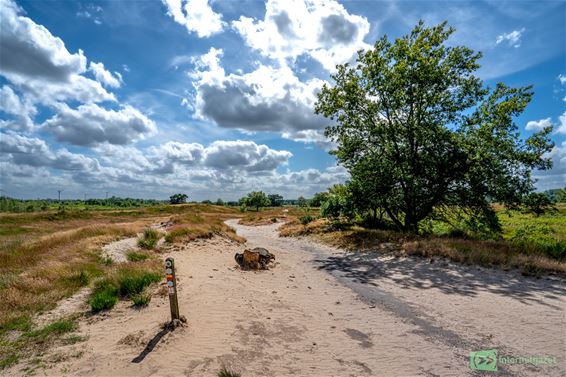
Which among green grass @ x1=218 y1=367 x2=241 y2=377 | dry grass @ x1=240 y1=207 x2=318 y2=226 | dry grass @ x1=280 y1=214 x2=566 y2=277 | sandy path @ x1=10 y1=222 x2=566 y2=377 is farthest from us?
dry grass @ x1=240 y1=207 x2=318 y2=226

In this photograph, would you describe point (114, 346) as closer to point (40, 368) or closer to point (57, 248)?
point (40, 368)

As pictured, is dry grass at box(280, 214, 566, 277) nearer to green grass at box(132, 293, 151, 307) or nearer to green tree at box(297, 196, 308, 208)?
green grass at box(132, 293, 151, 307)

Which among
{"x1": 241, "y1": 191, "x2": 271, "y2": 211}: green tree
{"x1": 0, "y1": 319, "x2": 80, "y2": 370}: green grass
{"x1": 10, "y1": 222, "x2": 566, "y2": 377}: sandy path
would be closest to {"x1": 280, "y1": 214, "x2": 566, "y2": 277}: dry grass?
{"x1": 10, "y1": 222, "x2": 566, "y2": 377}: sandy path

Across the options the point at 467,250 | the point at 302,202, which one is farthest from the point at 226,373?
the point at 302,202

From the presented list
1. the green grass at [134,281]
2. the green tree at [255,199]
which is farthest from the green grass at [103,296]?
the green tree at [255,199]

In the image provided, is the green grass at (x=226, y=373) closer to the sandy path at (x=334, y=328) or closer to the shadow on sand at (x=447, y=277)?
the sandy path at (x=334, y=328)

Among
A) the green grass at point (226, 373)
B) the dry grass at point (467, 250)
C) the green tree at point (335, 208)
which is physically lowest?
the green grass at point (226, 373)

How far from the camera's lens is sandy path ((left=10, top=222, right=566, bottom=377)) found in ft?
18.1

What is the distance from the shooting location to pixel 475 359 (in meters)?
5.70

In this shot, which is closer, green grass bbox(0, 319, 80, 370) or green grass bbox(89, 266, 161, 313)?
green grass bbox(0, 319, 80, 370)

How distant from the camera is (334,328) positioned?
7.39 metres

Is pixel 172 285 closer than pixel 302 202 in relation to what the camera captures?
Yes

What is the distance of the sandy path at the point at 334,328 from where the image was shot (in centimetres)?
552

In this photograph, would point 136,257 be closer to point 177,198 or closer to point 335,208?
point 335,208
